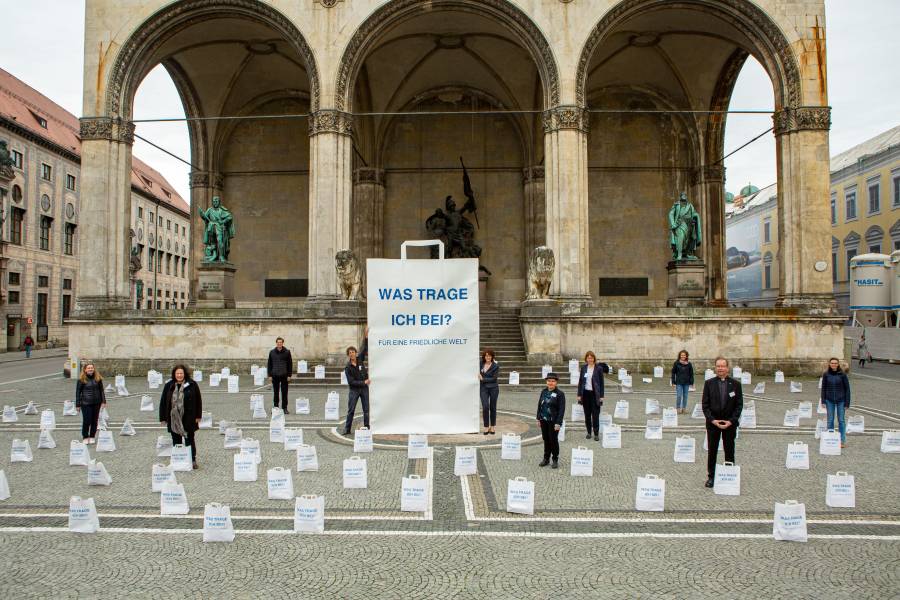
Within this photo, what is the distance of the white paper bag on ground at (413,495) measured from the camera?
675 cm

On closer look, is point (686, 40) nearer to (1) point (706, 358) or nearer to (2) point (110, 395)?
(1) point (706, 358)

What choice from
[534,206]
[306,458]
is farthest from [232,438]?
[534,206]

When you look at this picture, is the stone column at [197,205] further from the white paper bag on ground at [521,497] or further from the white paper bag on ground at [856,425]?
the white paper bag on ground at [856,425]

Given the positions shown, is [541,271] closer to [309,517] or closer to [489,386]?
[489,386]

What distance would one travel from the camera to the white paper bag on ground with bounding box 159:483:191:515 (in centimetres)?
662

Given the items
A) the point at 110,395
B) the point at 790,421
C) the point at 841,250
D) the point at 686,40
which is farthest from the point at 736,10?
the point at 841,250

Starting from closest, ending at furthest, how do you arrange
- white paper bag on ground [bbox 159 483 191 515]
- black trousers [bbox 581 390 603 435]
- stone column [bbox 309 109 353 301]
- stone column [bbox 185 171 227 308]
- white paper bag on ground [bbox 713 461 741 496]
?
white paper bag on ground [bbox 159 483 191 515] < white paper bag on ground [bbox 713 461 741 496] < black trousers [bbox 581 390 603 435] < stone column [bbox 309 109 353 301] < stone column [bbox 185 171 227 308]

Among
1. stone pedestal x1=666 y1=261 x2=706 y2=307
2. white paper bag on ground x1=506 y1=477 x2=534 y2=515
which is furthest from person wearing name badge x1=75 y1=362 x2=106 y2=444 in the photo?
stone pedestal x1=666 y1=261 x2=706 y2=307

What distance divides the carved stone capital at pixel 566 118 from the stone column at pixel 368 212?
10.7 metres

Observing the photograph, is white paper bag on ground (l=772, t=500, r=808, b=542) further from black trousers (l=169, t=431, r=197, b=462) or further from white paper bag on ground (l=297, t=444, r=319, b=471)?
black trousers (l=169, t=431, r=197, b=462)

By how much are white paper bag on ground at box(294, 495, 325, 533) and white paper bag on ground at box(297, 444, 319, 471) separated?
7.52 feet

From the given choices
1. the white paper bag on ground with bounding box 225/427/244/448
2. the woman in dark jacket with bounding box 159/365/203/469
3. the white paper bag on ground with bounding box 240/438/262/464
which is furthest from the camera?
the white paper bag on ground with bounding box 225/427/244/448

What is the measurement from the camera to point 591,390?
414 inches

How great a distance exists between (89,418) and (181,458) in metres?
2.89
